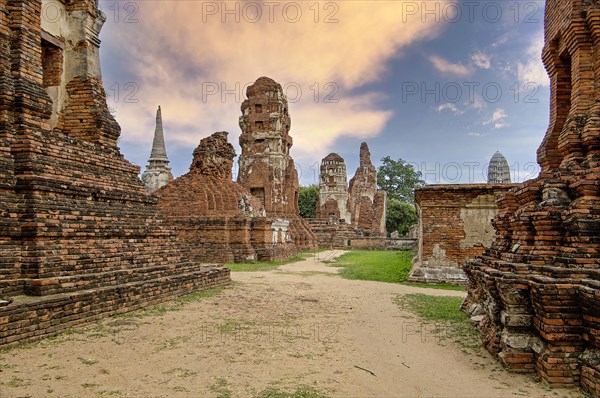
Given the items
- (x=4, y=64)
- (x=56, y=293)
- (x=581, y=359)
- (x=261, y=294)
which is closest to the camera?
(x=581, y=359)

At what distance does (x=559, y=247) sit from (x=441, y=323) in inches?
98.7

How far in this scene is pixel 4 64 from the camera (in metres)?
6.89

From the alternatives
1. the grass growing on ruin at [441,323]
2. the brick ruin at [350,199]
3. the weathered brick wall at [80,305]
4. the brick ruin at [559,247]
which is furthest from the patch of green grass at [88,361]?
the brick ruin at [350,199]

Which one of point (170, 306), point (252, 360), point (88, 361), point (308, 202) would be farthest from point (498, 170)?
point (88, 361)

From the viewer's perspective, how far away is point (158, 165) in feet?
137

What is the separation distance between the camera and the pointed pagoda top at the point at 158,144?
139 ft

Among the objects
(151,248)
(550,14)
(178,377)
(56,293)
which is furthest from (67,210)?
(550,14)

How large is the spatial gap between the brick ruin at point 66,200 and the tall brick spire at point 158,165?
32438 mm

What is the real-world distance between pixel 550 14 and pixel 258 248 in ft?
45.8

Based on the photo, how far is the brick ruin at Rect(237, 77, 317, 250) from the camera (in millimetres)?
27391

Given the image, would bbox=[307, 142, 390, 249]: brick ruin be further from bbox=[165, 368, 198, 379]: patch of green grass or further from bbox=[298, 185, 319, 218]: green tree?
bbox=[165, 368, 198, 379]: patch of green grass

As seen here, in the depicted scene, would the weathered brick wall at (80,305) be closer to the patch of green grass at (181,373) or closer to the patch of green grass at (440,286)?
the patch of green grass at (181,373)

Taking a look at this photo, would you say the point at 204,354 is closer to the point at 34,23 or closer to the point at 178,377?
the point at 178,377

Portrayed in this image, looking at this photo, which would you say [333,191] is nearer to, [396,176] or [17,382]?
[396,176]
